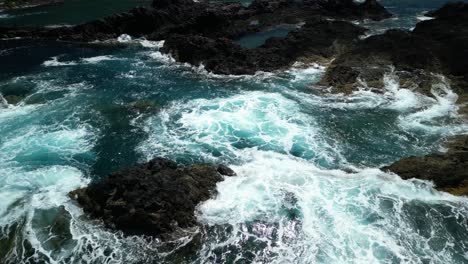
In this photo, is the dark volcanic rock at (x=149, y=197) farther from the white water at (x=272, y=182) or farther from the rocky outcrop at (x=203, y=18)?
the rocky outcrop at (x=203, y=18)

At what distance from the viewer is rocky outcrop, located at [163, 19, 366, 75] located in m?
44.4

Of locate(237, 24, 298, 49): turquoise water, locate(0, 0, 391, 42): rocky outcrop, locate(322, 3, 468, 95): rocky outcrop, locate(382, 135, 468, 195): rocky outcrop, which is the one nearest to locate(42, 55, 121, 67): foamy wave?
locate(0, 0, 391, 42): rocky outcrop

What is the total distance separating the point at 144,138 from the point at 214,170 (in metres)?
7.74

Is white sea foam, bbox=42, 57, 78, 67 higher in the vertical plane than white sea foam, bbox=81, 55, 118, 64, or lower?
higher

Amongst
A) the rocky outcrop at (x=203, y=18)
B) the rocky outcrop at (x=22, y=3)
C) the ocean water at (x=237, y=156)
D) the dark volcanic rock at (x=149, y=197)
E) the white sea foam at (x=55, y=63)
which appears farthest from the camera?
the rocky outcrop at (x=22, y=3)

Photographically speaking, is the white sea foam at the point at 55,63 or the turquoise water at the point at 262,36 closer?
the white sea foam at the point at 55,63

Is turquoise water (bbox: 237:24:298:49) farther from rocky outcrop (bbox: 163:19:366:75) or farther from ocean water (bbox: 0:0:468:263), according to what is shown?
ocean water (bbox: 0:0:468:263)

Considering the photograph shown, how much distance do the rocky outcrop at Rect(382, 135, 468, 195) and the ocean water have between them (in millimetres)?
668

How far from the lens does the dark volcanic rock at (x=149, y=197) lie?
21953mm

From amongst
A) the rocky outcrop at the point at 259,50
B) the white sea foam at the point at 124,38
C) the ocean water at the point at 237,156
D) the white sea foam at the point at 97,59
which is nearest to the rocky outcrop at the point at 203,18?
the white sea foam at the point at 124,38

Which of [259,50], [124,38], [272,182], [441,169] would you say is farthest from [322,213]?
[124,38]

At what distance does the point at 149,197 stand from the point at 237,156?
330 inches

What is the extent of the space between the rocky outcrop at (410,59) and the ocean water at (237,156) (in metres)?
1.72

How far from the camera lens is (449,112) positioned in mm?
34438
